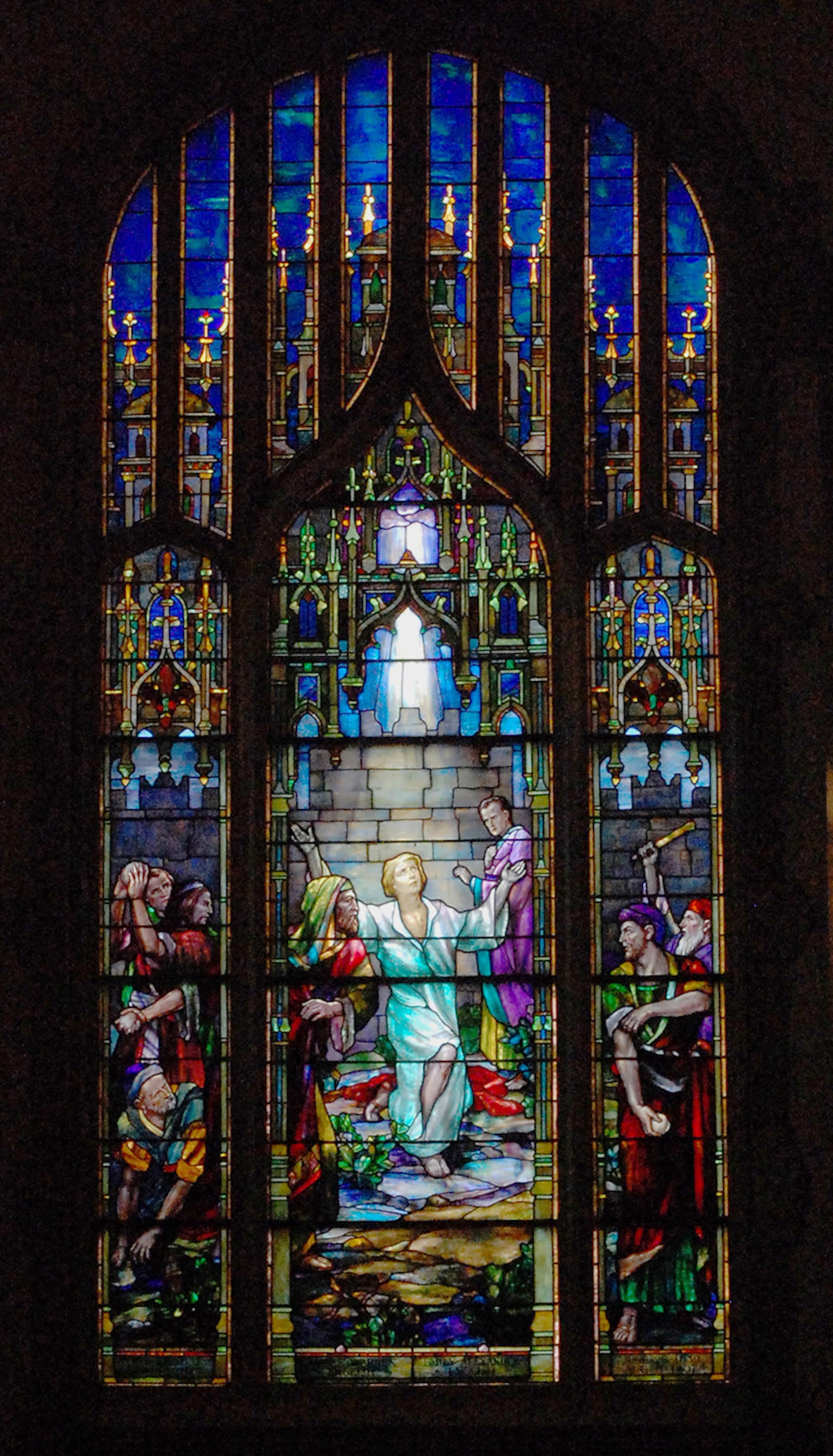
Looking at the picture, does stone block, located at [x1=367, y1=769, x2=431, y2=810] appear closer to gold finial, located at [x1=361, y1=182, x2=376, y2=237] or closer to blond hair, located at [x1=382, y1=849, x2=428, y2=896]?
blond hair, located at [x1=382, y1=849, x2=428, y2=896]

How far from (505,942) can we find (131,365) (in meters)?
2.23

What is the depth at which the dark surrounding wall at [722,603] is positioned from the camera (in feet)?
22.8

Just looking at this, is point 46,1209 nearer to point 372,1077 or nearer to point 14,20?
point 372,1077

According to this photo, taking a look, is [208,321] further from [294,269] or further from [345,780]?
[345,780]

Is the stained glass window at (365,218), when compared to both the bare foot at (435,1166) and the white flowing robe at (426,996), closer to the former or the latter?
the white flowing robe at (426,996)

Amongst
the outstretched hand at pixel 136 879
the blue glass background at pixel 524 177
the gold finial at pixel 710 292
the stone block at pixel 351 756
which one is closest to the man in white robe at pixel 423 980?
the stone block at pixel 351 756

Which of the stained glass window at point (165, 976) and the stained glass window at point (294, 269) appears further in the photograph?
the stained glass window at point (294, 269)

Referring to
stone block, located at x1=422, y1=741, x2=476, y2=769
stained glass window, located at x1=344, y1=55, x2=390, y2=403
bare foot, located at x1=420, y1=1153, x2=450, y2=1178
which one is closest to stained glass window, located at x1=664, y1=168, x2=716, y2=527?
stained glass window, located at x1=344, y1=55, x2=390, y2=403

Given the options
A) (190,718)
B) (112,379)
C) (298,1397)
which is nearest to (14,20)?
(112,379)

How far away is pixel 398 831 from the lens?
7266 millimetres

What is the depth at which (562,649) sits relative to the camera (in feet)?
23.9

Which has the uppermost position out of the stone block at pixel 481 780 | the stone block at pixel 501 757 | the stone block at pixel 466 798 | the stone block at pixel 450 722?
the stone block at pixel 450 722

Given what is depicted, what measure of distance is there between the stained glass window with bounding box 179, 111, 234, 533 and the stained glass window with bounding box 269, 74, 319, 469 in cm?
14

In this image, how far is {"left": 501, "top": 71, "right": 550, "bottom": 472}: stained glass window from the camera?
7.43m
